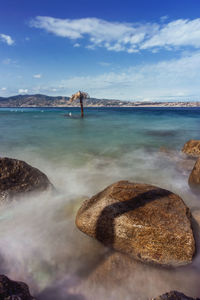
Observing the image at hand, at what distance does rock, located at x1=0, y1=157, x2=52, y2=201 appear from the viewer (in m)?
5.71

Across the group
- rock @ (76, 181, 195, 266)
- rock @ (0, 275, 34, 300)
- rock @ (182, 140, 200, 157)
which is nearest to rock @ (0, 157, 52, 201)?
rock @ (76, 181, 195, 266)

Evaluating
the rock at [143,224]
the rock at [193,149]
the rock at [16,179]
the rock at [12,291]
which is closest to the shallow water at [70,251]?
the rock at [143,224]

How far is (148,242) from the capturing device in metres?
3.93

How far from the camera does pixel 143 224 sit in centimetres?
404

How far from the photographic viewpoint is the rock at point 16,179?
5707 millimetres

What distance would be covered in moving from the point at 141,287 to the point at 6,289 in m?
2.59

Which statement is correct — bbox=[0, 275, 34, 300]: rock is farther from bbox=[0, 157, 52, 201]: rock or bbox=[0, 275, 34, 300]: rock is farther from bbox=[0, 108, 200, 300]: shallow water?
bbox=[0, 157, 52, 201]: rock

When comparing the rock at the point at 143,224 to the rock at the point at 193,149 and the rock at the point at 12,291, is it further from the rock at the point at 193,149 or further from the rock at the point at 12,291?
the rock at the point at 193,149

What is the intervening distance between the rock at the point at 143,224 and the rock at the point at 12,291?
6.96 ft

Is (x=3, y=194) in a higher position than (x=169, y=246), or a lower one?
higher

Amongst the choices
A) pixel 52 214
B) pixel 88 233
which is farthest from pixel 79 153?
pixel 88 233

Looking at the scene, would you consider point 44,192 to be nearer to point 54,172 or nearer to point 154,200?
point 54,172

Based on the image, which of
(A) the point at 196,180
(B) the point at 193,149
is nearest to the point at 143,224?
(A) the point at 196,180

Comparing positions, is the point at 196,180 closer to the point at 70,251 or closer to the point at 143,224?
the point at 143,224
